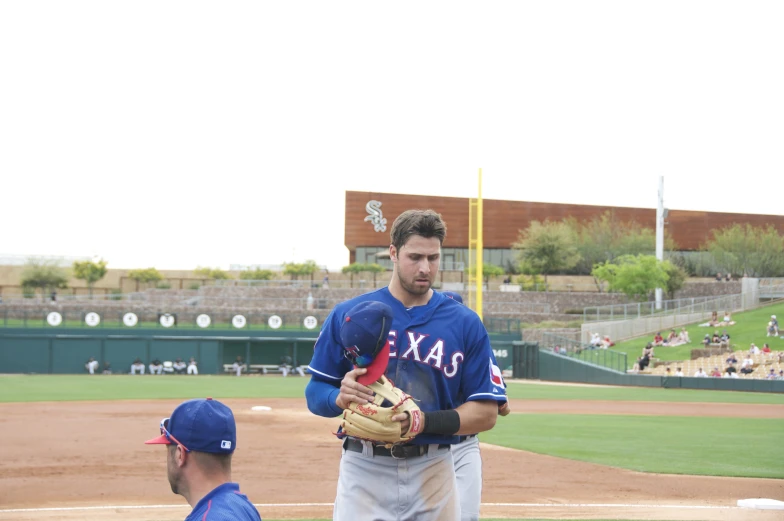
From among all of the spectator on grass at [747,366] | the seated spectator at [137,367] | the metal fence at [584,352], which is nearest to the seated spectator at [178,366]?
the seated spectator at [137,367]

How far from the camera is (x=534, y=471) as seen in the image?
12.9 meters

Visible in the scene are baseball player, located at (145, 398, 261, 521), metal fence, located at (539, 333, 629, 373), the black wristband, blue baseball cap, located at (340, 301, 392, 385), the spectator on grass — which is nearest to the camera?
baseball player, located at (145, 398, 261, 521)

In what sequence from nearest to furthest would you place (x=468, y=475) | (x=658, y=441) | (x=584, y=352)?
(x=468, y=475) → (x=658, y=441) → (x=584, y=352)

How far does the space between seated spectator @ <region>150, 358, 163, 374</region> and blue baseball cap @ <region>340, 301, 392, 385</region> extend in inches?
1643

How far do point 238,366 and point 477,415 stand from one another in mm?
42089

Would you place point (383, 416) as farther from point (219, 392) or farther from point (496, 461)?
point (219, 392)

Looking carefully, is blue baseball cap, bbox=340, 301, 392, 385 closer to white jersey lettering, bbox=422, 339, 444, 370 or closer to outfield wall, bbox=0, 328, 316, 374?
white jersey lettering, bbox=422, 339, 444, 370

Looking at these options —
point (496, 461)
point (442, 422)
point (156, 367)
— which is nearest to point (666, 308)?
point (156, 367)

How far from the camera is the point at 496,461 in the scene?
551 inches

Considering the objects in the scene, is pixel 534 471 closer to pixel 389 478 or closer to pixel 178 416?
Result: pixel 389 478

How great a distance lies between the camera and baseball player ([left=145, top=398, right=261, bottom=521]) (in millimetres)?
3357

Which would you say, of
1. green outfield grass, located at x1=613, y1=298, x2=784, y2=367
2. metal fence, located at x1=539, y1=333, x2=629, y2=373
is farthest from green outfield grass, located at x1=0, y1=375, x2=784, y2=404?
green outfield grass, located at x1=613, y1=298, x2=784, y2=367

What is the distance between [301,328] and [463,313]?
4442cm

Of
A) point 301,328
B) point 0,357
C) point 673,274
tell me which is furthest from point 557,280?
point 0,357
